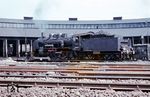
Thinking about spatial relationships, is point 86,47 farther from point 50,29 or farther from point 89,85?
point 50,29

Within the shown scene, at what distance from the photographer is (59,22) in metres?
68.9

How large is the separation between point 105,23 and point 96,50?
115 feet

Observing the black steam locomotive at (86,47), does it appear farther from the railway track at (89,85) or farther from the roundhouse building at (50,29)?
the roundhouse building at (50,29)

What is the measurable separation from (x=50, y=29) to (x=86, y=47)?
3518 cm

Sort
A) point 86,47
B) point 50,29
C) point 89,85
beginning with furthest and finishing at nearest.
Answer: point 50,29, point 86,47, point 89,85

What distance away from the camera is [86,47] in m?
34.2

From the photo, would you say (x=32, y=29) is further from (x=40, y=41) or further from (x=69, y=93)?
(x=69, y=93)

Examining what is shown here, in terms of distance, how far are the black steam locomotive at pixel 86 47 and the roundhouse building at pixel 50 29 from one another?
2528cm

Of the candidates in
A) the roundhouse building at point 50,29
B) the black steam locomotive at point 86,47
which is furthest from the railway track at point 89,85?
the roundhouse building at point 50,29

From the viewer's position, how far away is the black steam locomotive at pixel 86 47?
110ft

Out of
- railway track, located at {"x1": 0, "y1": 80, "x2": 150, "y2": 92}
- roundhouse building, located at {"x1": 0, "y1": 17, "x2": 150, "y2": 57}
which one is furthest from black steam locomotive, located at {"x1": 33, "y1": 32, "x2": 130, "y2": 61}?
roundhouse building, located at {"x1": 0, "y1": 17, "x2": 150, "y2": 57}

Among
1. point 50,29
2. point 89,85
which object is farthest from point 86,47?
point 50,29

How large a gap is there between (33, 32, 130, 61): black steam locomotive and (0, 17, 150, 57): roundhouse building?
82.9 ft

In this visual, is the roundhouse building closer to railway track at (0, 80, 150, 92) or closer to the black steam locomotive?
the black steam locomotive
